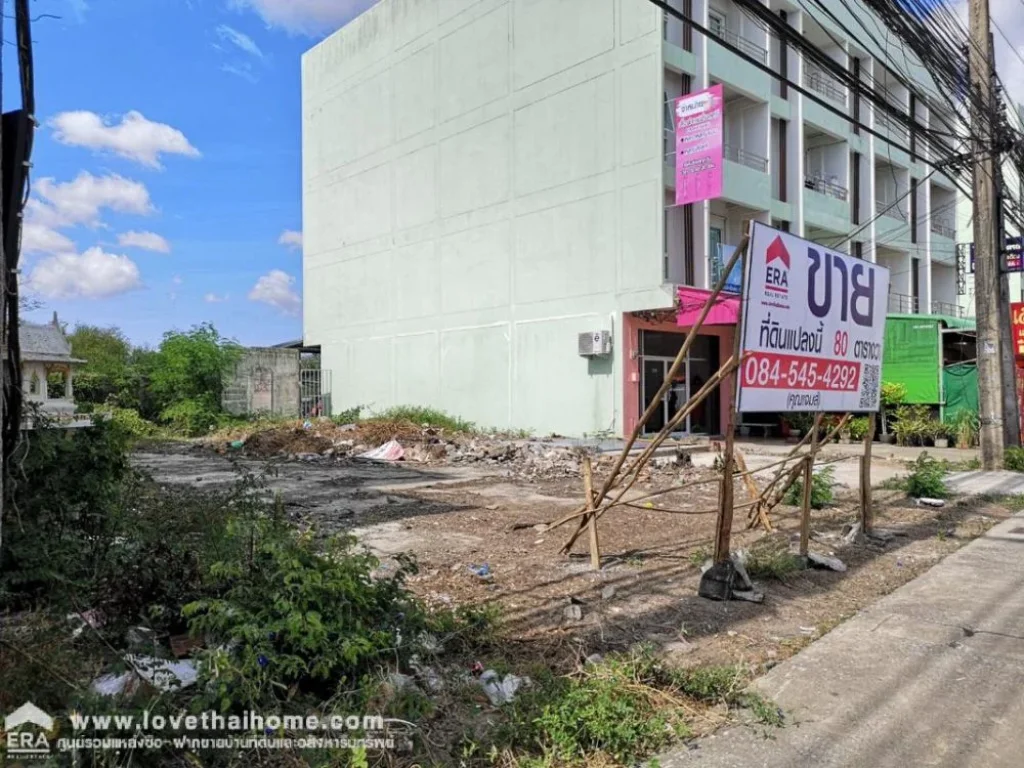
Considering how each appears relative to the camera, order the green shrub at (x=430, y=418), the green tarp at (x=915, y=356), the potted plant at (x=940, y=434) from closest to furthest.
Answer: the potted plant at (x=940, y=434) → the green tarp at (x=915, y=356) → the green shrub at (x=430, y=418)

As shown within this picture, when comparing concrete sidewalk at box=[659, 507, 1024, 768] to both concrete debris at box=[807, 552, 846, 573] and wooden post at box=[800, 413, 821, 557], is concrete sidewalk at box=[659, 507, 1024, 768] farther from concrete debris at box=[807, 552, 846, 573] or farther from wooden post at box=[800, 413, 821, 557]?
wooden post at box=[800, 413, 821, 557]

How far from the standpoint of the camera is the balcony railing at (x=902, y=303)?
25875 mm

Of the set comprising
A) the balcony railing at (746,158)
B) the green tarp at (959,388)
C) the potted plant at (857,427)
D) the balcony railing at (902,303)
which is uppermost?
the balcony railing at (746,158)

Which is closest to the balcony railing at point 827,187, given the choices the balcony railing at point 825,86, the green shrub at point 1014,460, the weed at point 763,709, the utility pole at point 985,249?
the balcony railing at point 825,86

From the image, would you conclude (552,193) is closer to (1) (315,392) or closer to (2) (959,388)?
(2) (959,388)

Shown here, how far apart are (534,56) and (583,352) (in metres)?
8.48

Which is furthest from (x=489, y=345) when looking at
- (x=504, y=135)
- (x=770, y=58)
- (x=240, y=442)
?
(x=770, y=58)

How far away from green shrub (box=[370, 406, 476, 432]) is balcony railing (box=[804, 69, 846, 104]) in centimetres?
1525

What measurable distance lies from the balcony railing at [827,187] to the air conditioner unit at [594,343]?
9847mm

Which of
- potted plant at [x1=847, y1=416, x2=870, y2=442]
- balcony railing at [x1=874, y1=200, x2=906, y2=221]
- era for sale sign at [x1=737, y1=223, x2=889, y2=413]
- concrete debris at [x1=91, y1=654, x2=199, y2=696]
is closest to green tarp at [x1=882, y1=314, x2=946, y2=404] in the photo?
potted plant at [x1=847, y1=416, x2=870, y2=442]

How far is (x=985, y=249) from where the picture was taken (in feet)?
39.4

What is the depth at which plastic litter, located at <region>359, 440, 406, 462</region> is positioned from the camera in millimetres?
15078

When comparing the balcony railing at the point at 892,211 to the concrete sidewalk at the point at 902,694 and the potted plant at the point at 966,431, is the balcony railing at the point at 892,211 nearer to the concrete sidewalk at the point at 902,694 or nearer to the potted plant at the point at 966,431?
the potted plant at the point at 966,431

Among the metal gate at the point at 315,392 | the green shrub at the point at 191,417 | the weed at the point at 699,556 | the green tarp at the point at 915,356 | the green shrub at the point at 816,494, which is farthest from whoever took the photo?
the metal gate at the point at 315,392
